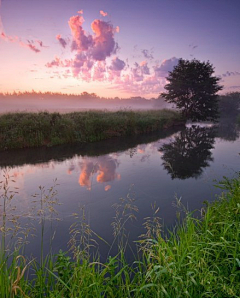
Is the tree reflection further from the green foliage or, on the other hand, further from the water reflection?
the green foliage

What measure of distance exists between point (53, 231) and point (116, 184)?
400cm

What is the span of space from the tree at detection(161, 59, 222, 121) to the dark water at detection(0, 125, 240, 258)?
23.6m

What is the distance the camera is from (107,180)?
9.69m

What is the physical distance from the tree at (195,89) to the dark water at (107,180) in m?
23.6

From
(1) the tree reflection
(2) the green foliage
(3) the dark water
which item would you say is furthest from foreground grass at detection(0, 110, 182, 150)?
(2) the green foliage

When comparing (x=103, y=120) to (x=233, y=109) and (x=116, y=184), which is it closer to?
Result: (x=116, y=184)

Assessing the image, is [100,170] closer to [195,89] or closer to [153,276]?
[153,276]

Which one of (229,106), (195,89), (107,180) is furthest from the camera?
(229,106)

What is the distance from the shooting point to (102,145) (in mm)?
17938

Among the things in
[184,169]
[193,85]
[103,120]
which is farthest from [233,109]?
[184,169]

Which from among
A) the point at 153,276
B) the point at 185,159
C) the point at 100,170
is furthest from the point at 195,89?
the point at 153,276

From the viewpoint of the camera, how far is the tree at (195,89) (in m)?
37.9

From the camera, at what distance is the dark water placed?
6.04 metres

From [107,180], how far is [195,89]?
34.9 metres
